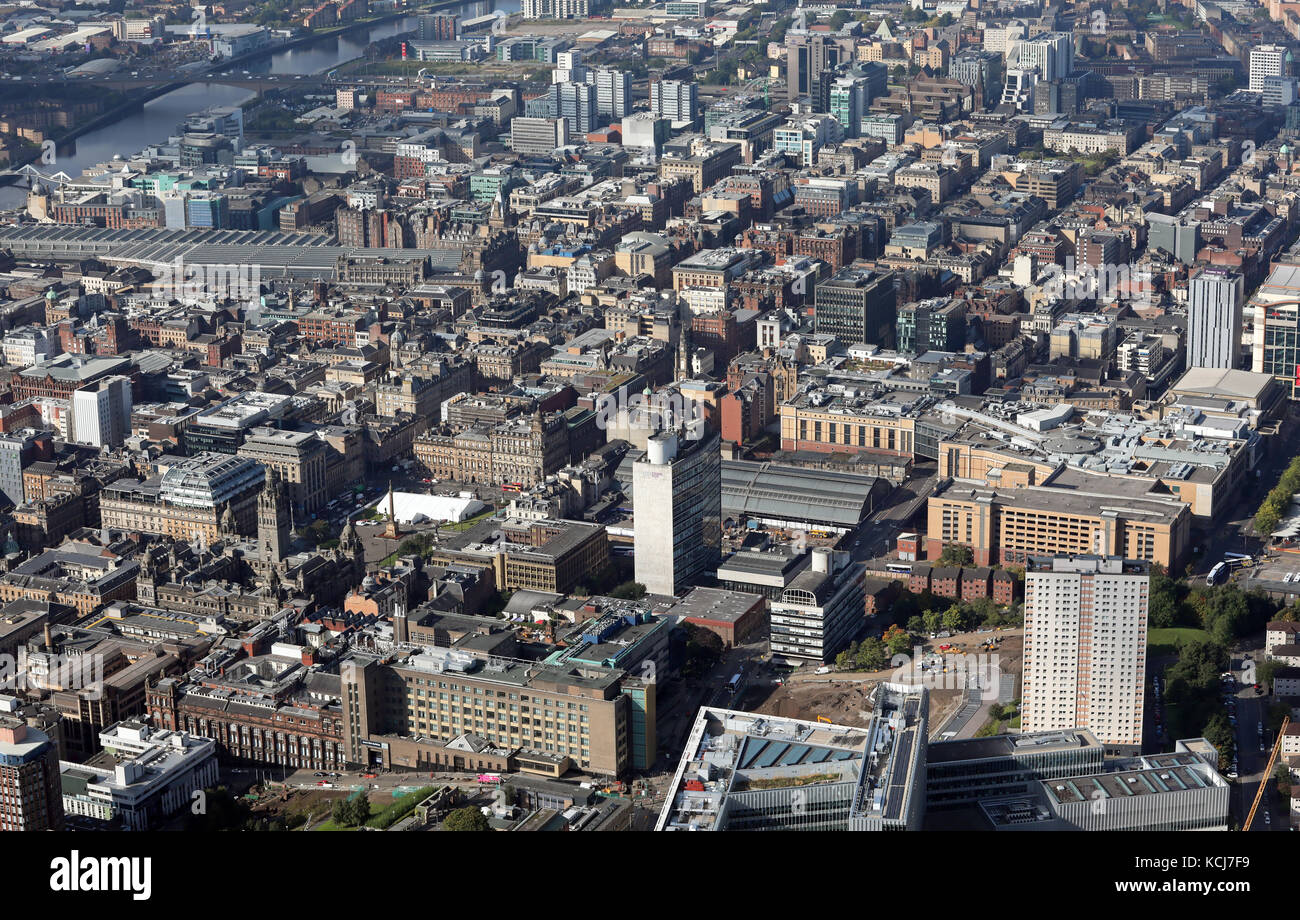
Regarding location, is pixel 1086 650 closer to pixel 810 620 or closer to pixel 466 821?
pixel 810 620

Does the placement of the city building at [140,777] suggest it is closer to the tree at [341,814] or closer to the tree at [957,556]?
the tree at [341,814]

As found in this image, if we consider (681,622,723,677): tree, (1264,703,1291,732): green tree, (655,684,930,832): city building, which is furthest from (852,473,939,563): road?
(655,684,930,832): city building

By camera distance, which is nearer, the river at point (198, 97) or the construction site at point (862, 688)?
the construction site at point (862, 688)

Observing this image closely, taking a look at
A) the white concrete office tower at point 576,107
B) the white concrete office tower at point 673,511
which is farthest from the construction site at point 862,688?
the white concrete office tower at point 576,107

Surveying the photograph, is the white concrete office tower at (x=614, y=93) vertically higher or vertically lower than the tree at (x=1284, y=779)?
higher

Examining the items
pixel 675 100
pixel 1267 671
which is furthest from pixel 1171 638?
pixel 675 100
